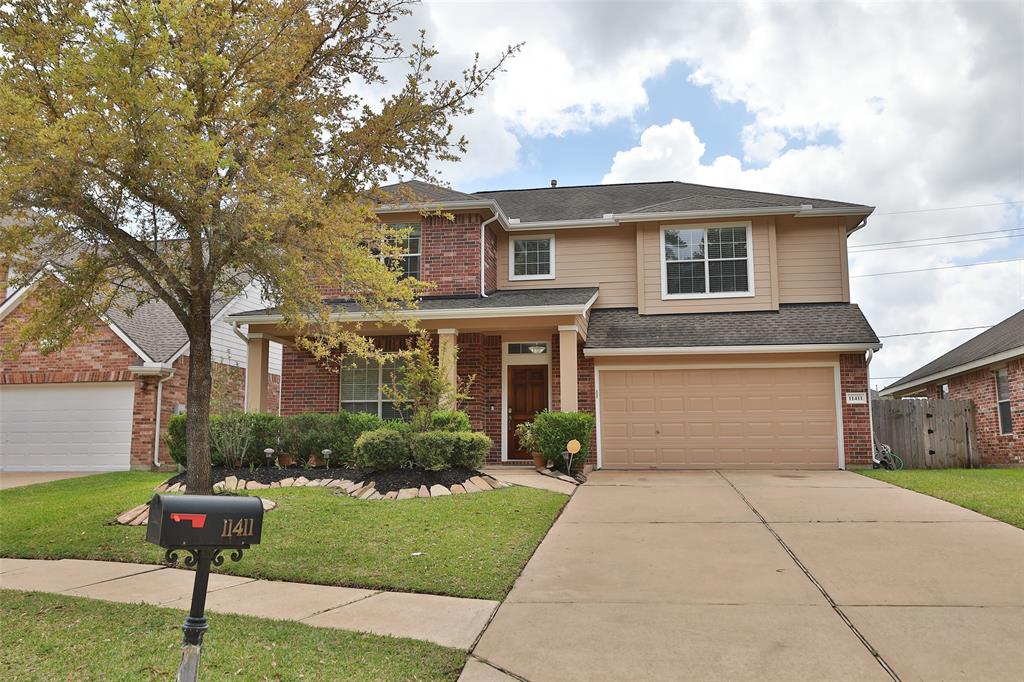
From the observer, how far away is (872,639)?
438 centimetres

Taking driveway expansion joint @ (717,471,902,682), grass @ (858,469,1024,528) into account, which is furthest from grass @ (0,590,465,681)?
grass @ (858,469,1024,528)

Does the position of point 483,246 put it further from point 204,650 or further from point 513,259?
point 204,650

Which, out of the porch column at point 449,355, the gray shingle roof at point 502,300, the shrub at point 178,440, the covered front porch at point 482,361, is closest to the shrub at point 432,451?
the porch column at point 449,355

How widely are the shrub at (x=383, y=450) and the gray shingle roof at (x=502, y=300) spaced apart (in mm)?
3534

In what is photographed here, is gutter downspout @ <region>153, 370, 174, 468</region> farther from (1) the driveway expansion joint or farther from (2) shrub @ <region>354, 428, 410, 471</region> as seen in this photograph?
(1) the driveway expansion joint

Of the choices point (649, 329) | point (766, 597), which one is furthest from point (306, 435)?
point (766, 597)

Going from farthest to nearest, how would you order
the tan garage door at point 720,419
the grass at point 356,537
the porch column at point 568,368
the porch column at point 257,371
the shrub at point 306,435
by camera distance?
the porch column at point 257,371, the tan garage door at point 720,419, the porch column at point 568,368, the shrub at point 306,435, the grass at point 356,537

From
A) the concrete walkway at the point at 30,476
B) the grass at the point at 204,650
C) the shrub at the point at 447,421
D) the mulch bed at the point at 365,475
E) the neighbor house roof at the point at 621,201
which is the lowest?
the grass at the point at 204,650

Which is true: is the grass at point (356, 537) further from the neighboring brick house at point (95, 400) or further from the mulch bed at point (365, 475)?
the neighboring brick house at point (95, 400)

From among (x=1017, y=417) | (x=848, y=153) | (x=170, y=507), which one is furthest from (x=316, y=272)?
(x=848, y=153)

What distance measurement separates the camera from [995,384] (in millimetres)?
16688

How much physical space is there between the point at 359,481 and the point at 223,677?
21.8 feet

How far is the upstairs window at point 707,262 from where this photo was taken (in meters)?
15.7

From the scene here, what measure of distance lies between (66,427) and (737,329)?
15.2 meters
